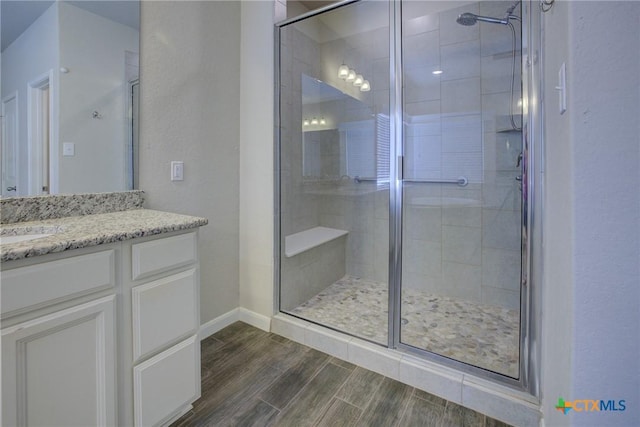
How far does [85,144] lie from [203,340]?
1.34 metres

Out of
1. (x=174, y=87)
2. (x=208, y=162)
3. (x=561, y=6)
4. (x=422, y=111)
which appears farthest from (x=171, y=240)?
(x=422, y=111)

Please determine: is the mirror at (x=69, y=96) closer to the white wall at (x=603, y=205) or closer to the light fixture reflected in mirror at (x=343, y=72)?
the light fixture reflected in mirror at (x=343, y=72)

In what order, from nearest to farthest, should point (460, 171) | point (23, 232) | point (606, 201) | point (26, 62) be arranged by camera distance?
1. point (606, 201)
2. point (23, 232)
3. point (26, 62)
4. point (460, 171)

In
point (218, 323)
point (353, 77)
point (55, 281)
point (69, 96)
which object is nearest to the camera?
point (55, 281)

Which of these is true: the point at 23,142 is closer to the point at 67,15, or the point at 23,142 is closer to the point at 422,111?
the point at 67,15

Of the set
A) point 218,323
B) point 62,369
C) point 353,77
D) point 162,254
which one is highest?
point 353,77

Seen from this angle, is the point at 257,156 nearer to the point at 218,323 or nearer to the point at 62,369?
the point at 218,323

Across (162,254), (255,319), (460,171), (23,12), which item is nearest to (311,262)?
(255,319)

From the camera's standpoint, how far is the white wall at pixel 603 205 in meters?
0.73

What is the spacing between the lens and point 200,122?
6.55ft

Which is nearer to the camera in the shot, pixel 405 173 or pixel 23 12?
pixel 23 12

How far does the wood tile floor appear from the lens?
1406 millimetres

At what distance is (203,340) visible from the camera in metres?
2.05

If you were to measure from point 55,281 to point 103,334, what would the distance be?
249 mm
